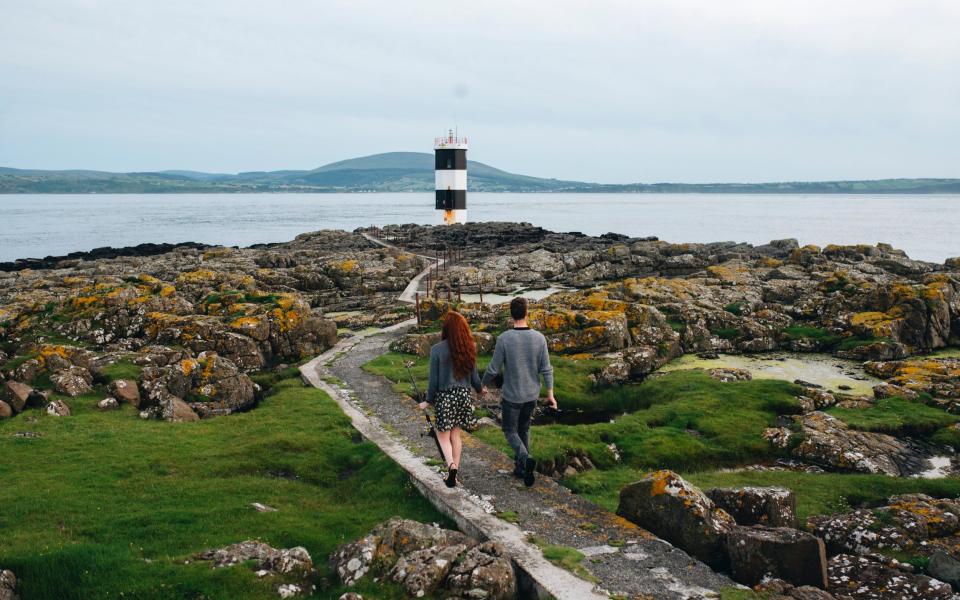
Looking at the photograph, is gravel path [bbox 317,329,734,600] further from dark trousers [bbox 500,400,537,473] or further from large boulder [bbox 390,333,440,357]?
large boulder [bbox 390,333,440,357]

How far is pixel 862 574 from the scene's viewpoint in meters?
11.7

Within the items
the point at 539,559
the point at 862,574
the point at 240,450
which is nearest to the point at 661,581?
the point at 539,559

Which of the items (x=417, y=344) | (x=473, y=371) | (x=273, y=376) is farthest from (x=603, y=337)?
(x=473, y=371)

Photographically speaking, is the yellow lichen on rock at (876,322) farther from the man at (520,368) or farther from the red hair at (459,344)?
the red hair at (459,344)

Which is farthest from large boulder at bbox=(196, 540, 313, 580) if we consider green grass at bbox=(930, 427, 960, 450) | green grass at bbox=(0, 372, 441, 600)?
green grass at bbox=(930, 427, 960, 450)

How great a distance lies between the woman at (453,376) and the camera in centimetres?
1366

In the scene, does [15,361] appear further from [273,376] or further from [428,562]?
[428,562]

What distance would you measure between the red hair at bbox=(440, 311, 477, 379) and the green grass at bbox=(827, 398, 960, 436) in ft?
49.2

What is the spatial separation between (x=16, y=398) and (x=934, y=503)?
2574 centimetres

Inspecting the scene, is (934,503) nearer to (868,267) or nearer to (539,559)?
(539,559)

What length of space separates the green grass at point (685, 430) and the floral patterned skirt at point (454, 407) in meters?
4.87

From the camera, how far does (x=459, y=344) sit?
13.6 meters

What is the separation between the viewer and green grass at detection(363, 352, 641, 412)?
2598cm

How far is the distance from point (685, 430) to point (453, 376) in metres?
11.3
